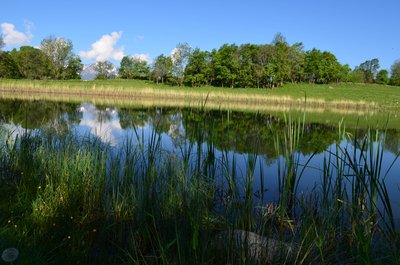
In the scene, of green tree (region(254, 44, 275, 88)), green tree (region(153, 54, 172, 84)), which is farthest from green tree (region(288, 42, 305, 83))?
green tree (region(153, 54, 172, 84))

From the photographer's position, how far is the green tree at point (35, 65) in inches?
2258

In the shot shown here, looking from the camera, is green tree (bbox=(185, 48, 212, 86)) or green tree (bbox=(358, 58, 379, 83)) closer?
green tree (bbox=(185, 48, 212, 86))

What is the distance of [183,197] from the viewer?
3.67 meters

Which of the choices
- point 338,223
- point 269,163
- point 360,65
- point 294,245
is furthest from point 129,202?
point 360,65

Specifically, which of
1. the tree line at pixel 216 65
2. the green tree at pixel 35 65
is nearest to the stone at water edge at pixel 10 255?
the tree line at pixel 216 65

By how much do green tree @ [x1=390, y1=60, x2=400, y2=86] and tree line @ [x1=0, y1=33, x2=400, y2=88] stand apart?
18.6m

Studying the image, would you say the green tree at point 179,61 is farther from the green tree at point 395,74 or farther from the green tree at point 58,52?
the green tree at point 395,74

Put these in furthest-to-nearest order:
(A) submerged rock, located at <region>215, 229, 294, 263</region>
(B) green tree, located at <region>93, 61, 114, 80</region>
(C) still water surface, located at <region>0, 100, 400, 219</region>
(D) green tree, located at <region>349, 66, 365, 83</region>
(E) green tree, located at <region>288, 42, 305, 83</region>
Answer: (D) green tree, located at <region>349, 66, 365, 83</region> < (B) green tree, located at <region>93, 61, 114, 80</region> < (E) green tree, located at <region>288, 42, 305, 83</region> < (C) still water surface, located at <region>0, 100, 400, 219</region> < (A) submerged rock, located at <region>215, 229, 294, 263</region>

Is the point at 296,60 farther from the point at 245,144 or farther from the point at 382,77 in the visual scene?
the point at 245,144

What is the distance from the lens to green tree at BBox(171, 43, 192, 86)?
56312mm

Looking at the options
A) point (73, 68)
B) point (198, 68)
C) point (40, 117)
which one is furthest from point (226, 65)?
point (40, 117)

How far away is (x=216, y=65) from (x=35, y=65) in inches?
1201

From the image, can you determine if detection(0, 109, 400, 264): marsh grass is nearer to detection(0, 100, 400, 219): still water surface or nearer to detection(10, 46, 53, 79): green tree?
detection(0, 100, 400, 219): still water surface

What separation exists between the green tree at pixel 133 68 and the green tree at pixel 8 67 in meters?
19.8
